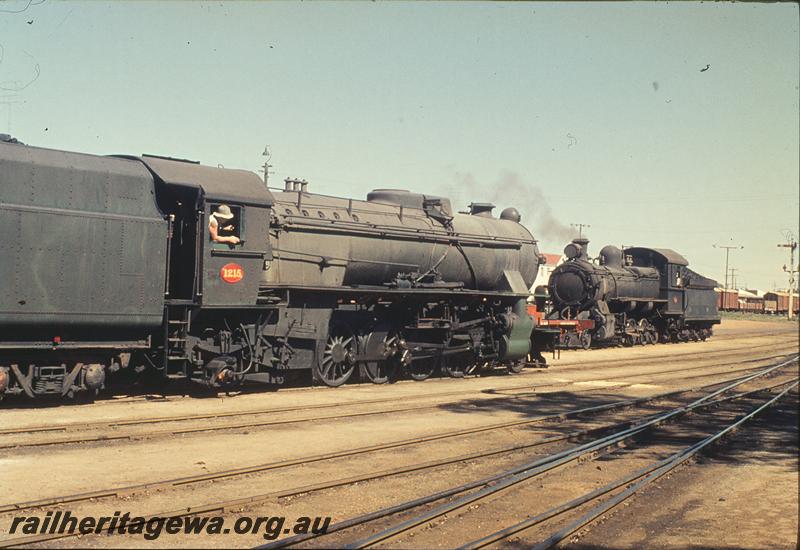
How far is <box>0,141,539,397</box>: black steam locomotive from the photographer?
12508mm

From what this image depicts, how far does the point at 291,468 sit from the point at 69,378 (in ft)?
17.6

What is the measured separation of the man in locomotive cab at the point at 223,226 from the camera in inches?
572

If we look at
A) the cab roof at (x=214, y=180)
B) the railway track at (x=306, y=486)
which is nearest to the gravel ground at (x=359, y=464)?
the railway track at (x=306, y=486)

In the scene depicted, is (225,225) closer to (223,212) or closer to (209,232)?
(223,212)

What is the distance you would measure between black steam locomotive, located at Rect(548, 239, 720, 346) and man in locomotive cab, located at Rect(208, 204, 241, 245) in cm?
2032

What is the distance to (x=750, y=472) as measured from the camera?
1044cm

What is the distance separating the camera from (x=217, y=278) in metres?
14.4

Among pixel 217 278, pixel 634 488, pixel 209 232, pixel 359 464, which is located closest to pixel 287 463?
pixel 359 464

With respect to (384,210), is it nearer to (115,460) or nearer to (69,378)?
(69,378)

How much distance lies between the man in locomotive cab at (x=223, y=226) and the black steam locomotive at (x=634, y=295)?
66.7ft

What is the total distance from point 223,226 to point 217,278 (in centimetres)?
103

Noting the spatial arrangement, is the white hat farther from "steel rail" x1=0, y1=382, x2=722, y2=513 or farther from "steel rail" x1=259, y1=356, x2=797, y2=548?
"steel rail" x1=259, y1=356, x2=797, y2=548

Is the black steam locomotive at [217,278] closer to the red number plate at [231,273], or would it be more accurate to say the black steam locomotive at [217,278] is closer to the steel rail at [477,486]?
the red number plate at [231,273]

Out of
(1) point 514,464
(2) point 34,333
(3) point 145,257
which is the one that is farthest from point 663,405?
(2) point 34,333
